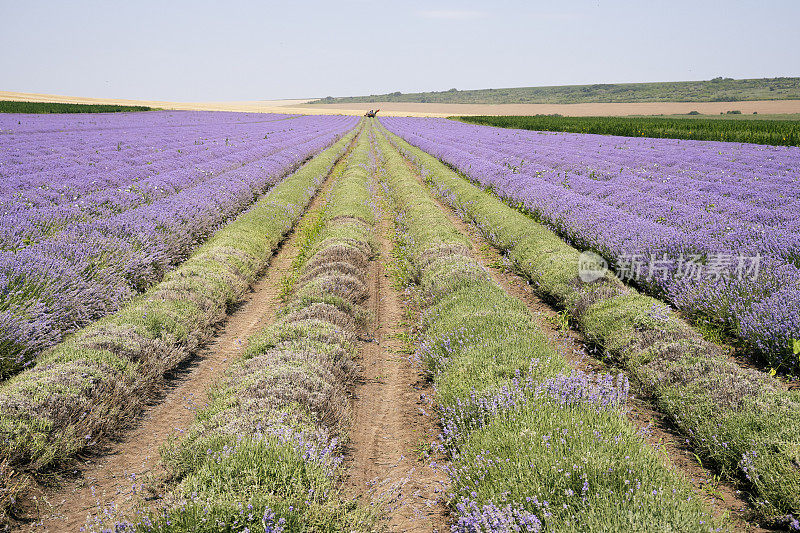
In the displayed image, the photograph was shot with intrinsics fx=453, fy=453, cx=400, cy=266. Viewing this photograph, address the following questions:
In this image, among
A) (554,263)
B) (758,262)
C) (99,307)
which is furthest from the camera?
(554,263)

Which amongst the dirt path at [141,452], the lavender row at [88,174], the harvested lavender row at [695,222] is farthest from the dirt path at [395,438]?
the lavender row at [88,174]

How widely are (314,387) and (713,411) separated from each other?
3982 mm

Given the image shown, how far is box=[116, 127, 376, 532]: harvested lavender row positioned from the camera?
117 inches

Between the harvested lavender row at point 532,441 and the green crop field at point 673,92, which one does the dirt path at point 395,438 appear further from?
the green crop field at point 673,92

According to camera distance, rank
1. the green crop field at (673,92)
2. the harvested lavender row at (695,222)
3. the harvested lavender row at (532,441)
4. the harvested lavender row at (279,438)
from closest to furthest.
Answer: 1. the harvested lavender row at (532,441)
2. the harvested lavender row at (279,438)
3. the harvested lavender row at (695,222)
4. the green crop field at (673,92)

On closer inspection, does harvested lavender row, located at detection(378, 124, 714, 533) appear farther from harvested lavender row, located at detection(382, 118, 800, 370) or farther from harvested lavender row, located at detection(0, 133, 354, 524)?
harvested lavender row, located at detection(0, 133, 354, 524)

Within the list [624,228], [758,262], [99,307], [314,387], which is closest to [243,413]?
[314,387]

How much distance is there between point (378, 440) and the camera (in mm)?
4605

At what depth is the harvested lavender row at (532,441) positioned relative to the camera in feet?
9.33

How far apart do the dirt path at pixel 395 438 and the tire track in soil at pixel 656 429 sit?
1.90m

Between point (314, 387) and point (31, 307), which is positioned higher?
point (31, 307)

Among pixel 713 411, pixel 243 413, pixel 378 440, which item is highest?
pixel 243 413

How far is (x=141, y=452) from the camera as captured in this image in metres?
4.28

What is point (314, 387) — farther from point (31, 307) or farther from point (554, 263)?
point (554, 263)
